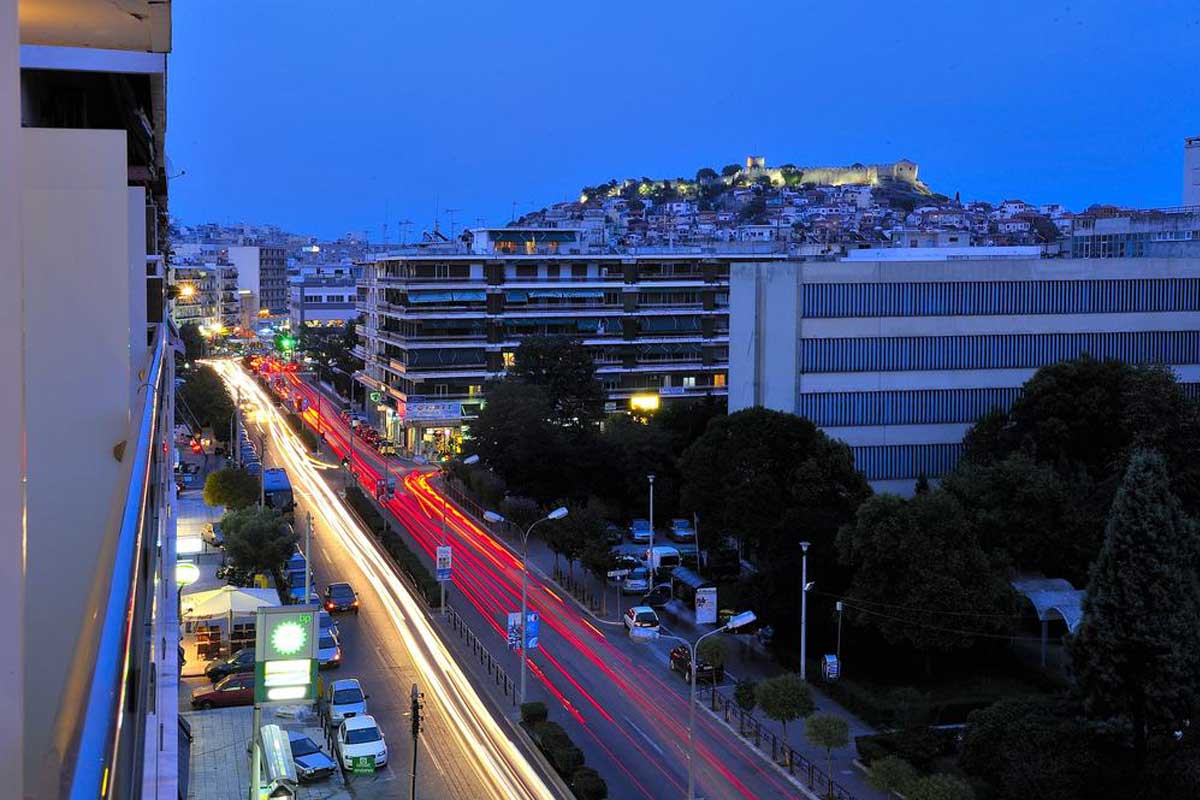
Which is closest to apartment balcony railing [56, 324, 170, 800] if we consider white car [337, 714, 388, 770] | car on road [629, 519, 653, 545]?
white car [337, 714, 388, 770]

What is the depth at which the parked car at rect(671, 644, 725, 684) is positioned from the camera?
61.9 feet

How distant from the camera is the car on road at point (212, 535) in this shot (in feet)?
84.8

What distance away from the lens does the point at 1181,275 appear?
97.8 feet

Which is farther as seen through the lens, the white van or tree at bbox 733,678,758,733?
the white van

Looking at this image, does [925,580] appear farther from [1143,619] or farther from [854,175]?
[854,175]

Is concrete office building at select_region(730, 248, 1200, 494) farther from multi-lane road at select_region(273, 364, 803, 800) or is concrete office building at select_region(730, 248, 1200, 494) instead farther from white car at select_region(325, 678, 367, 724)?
white car at select_region(325, 678, 367, 724)

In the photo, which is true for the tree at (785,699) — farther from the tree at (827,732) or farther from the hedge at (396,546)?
the hedge at (396,546)

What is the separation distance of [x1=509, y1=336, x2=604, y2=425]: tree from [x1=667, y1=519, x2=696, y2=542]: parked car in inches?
308

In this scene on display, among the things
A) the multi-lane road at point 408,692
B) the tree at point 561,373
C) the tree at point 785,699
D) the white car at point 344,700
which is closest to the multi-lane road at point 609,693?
the tree at point 785,699

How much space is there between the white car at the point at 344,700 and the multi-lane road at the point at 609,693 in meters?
2.54

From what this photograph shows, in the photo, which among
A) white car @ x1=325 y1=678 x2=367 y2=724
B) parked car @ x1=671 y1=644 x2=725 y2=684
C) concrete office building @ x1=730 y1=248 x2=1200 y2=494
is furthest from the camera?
concrete office building @ x1=730 y1=248 x2=1200 y2=494

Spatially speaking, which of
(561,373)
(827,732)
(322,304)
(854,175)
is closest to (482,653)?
(827,732)

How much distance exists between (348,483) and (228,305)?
58202 millimetres

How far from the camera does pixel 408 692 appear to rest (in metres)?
18.4
